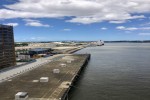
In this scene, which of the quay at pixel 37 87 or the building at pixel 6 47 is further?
the building at pixel 6 47

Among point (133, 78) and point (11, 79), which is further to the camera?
point (133, 78)

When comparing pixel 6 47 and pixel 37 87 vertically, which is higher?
pixel 6 47

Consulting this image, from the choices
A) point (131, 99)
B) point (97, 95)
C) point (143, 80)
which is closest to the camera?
point (131, 99)

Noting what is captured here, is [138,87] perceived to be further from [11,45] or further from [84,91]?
[11,45]

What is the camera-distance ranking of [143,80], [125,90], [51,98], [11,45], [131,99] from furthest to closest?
1. [11,45]
2. [143,80]
3. [125,90]
4. [131,99]
5. [51,98]

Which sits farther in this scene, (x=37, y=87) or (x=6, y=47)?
(x=6, y=47)

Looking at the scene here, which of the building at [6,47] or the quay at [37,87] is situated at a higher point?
the building at [6,47]

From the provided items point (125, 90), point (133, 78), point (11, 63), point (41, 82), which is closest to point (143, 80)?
point (133, 78)

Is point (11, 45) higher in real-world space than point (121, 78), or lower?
higher
